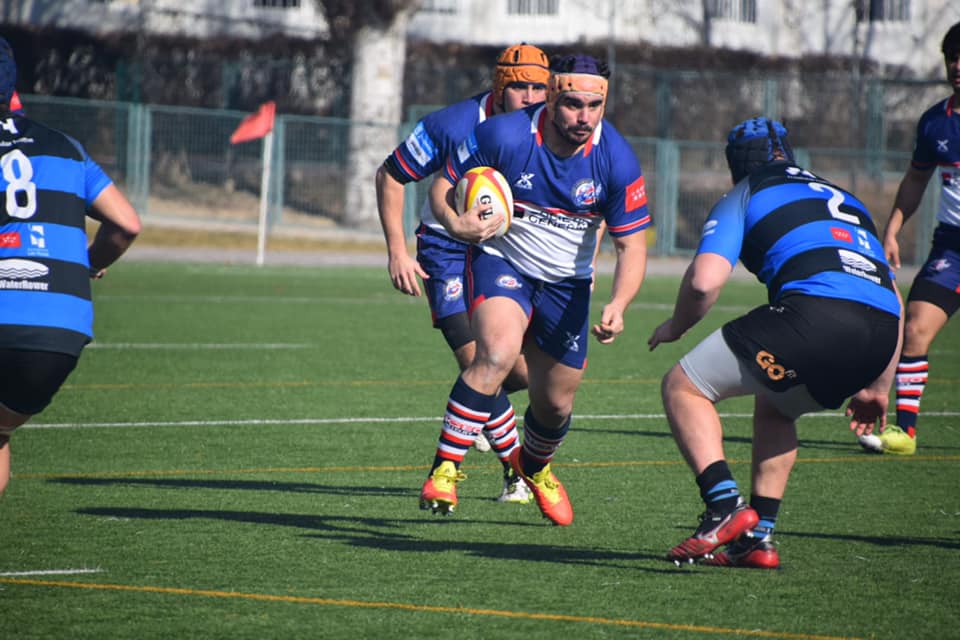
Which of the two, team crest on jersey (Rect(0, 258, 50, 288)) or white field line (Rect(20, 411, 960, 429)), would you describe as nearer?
team crest on jersey (Rect(0, 258, 50, 288))

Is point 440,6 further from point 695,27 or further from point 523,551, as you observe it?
point 523,551

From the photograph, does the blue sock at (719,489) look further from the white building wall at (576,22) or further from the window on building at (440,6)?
the window on building at (440,6)

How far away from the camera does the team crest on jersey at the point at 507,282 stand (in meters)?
7.23

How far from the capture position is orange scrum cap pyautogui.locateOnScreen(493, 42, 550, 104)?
26.7ft

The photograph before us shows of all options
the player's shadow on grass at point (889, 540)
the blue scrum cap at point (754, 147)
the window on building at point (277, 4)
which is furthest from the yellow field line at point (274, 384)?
the window on building at point (277, 4)

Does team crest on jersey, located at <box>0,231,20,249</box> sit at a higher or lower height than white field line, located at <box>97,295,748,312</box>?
higher

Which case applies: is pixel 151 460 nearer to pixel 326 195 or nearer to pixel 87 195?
pixel 87 195

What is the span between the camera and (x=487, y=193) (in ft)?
23.2

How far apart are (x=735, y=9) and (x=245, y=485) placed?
44.2 metres

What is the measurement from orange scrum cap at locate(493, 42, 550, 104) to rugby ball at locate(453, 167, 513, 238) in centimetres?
107

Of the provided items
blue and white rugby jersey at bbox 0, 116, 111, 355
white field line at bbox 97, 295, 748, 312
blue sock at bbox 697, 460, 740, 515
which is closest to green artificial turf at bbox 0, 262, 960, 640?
blue sock at bbox 697, 460, 740, 515

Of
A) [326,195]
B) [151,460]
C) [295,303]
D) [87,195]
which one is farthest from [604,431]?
[326,195]

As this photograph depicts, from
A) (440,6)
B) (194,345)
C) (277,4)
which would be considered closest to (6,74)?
(194,345)

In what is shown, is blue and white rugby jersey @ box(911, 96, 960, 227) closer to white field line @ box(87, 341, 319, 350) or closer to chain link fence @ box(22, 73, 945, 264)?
white field line @ box(87, 341, 319, 350)
